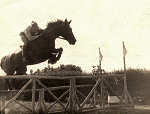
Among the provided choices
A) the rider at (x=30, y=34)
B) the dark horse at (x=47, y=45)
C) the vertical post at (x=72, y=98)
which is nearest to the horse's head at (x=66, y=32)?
the dark horse at (x=47, y=45)

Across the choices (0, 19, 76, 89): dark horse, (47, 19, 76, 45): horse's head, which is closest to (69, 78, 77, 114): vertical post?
(0, 19, 76, 89): dark horse

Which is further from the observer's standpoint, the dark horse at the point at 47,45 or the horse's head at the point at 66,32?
the horse's head at the point at 66,32

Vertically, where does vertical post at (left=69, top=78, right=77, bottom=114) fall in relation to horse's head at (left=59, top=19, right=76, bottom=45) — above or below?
below

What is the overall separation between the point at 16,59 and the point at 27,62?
3.09 ft

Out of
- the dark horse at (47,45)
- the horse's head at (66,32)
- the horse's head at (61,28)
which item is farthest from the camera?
the horse's head at (66,32)

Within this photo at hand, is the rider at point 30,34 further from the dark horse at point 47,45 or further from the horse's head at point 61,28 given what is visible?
the horse's head at point 61,28

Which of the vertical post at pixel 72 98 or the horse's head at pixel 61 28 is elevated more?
the horse's head at pixel 61 28

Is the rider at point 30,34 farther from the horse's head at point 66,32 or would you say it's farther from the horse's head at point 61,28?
the horse's head at point 66,32

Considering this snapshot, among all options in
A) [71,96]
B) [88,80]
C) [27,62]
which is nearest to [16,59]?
[27,62]

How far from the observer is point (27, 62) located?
15602 mm

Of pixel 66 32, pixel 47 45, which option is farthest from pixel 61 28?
pixel 47 45

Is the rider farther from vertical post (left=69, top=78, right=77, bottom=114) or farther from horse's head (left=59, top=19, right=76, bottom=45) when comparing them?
vertical post (left=69, top=78, right=77, bottom=114)

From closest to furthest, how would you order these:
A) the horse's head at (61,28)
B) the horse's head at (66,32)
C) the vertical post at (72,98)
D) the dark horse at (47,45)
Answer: the vertical post at (72,98) → the dark horse at (47,45) → the horse's head at (61,28) → the horse's head at (66,32)

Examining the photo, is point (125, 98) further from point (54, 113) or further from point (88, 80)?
point (54, 113)
